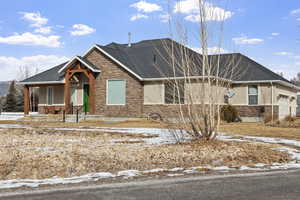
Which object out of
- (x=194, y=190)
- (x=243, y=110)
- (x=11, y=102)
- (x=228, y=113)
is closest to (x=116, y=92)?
(x=228, y=113)

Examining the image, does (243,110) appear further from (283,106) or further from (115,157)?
(115,157)

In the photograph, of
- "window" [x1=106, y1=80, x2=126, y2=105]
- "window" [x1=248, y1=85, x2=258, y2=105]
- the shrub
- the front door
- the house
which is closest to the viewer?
the shrub

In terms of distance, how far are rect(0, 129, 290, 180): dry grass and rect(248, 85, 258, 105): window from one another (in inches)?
540

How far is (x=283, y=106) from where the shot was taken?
24.5 metres

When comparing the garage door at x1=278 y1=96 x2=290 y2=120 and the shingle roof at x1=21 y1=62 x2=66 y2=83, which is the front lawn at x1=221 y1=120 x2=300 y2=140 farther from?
the shingle roof at x1=21 y1=62 x2=66 y2=83

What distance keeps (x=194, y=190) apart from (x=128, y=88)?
57.0ft

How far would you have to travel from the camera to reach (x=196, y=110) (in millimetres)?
A: 9289

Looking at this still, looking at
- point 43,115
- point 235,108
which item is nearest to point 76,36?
point 43,115

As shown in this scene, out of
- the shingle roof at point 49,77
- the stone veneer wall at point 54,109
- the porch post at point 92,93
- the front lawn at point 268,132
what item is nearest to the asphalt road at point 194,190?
the front lawn at point 268,132

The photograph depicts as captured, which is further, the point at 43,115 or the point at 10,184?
the point at 43,115

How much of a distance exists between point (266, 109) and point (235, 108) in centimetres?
205

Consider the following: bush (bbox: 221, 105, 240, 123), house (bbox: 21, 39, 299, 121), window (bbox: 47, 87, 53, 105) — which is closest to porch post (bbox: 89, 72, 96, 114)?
house (bbox: 21, 39, 299, 121)

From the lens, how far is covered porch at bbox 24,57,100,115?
73.7 ft

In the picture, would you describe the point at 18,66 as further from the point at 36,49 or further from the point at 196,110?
the point at 196,110
